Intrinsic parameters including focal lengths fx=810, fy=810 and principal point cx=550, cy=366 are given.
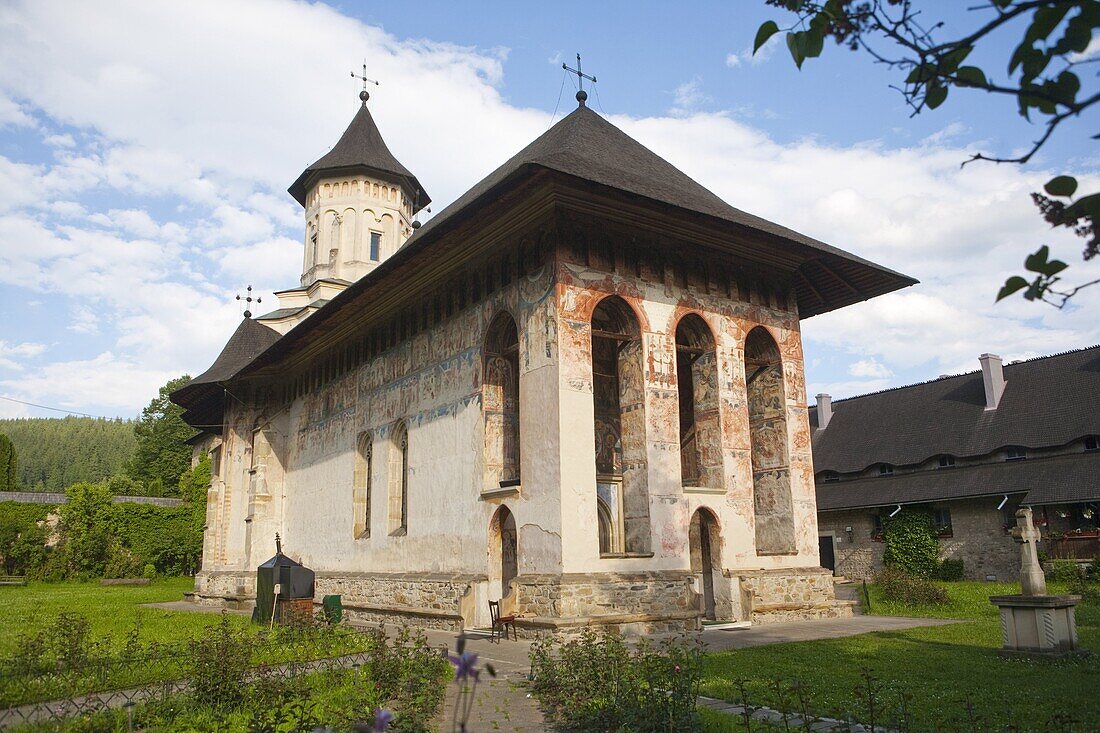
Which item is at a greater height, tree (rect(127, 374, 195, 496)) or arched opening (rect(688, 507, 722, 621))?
tree (rect(127, 374, 195, 496))

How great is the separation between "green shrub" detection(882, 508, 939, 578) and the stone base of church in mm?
11870

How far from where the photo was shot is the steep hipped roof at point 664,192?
40.9 ft

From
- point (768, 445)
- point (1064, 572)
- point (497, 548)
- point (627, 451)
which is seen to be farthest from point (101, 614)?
point (1064, 572)

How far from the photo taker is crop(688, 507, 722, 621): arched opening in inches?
546

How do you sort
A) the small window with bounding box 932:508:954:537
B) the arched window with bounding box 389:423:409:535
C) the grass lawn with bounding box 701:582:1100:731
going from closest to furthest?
1. the grass lawn with bounding box 701:582:1100:731
2. the arched window with bounding box 389:423:409:535
3. the small window with bounding box 932:508:954:537

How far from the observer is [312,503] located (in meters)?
21.7

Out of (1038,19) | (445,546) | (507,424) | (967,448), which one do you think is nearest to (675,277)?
(507,424)

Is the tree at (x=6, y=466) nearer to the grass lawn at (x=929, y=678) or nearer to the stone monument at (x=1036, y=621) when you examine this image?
the grass lawn at (x=929, y=678)

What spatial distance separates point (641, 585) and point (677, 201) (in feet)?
19.6

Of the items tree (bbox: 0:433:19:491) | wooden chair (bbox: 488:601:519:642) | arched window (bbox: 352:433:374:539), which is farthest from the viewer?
tree (bbox: 0:433:19:491)

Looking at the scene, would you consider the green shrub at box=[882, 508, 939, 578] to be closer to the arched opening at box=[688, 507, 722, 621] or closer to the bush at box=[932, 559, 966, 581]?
the bush at box=[932, 559, 966, 581]

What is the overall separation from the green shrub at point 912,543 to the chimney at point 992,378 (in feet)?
16.5

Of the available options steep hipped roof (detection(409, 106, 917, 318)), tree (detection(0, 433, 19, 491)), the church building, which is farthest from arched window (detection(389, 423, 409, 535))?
tree (detection(0, 433, 19, 491))

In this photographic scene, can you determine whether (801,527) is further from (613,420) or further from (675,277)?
(675,277)
